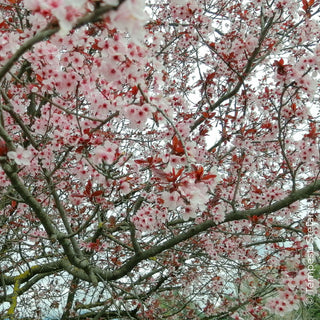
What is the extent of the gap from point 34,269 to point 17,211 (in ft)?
2.38

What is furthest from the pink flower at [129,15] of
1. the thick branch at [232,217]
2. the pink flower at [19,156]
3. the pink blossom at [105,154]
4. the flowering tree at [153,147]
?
the thick branch at [232,217]

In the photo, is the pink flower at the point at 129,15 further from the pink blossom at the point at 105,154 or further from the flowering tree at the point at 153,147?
the pink blossom at the point at 105,154

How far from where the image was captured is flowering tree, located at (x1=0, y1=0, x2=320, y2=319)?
2.01m

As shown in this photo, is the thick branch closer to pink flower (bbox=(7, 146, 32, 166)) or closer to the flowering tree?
the flowering tree

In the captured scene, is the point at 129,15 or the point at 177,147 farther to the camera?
the point at 177,147

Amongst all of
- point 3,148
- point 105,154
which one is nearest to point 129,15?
point 3,148

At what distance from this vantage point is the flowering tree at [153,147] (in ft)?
6.58

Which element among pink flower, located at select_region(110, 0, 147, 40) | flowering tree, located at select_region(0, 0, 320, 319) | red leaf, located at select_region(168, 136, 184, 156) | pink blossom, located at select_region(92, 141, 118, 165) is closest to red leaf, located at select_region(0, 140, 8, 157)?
flowering tree, located at select_region(0, 0, 320, 319)

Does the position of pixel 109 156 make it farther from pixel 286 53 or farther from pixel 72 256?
pixel 286 53

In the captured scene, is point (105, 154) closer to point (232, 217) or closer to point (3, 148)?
point (3, 148)

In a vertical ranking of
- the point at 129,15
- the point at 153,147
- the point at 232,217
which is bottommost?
the point at 129,15

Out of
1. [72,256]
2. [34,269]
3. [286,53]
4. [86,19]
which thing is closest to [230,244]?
[72,256]

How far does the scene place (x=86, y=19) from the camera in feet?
3.52

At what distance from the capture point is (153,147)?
4941 mm
